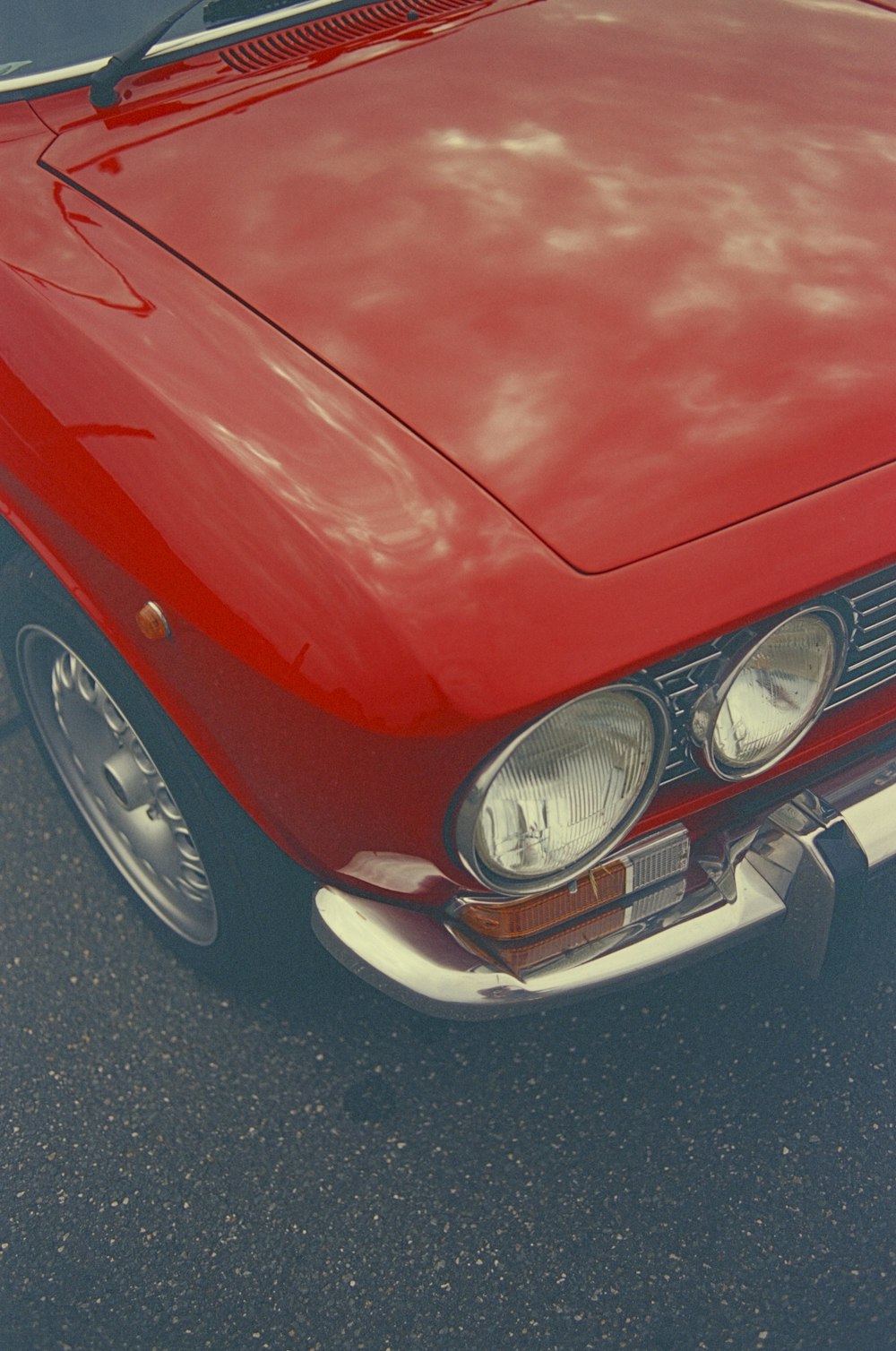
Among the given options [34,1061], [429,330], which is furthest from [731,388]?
[34,1061]

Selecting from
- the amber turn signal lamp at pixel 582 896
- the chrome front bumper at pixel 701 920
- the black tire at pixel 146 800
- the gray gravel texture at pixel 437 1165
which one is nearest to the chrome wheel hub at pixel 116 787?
the black tire at pixel 146 800

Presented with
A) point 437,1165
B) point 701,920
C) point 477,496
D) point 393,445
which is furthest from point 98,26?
point 437,1165

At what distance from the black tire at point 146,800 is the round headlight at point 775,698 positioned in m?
0.64

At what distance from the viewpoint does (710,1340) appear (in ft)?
5.21

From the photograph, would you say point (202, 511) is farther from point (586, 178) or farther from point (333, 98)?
point (333, 98)

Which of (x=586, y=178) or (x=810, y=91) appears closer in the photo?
(x=586, y=178)

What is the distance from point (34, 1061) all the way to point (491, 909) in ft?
3.18

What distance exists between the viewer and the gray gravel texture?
1640mm

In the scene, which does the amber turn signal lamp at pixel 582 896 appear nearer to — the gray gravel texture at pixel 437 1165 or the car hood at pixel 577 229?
the car hood at pixel 577 229

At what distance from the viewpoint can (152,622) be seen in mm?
1501

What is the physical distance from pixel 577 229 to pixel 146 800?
1123mm

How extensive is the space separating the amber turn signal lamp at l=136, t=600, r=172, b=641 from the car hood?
38cm

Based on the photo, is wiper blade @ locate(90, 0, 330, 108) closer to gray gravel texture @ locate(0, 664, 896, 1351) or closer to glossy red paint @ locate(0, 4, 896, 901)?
glossy red paint @ locate(0, 4, 896, 901)

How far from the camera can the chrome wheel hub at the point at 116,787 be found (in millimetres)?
1927
